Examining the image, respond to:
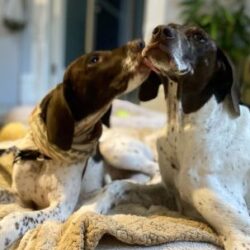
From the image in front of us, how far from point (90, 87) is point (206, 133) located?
457 millimetres

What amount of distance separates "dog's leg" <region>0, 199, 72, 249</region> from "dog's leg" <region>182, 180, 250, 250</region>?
462 mm

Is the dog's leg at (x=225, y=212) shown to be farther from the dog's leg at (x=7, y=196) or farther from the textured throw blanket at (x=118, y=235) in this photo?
the dog's leg at (x=7, y=196)

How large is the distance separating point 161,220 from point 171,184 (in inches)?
13.4

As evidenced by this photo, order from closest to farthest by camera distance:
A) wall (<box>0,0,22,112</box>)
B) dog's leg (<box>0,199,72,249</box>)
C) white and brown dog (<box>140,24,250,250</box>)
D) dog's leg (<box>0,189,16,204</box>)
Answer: dog's leg (<box>0,199,72,249</box>), white and brown dog (<box>140,24,250,250</box>), dog's leg (<box>0,189,16,204</box>), wall (<box>0,0,22,112</box>)

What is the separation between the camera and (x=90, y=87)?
1.93 meters

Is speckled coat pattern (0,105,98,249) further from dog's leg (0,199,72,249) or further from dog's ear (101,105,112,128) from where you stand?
dog's ear (101,105,112,128)

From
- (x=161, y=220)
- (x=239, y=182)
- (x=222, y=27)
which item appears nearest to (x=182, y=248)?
(x=161, y=220)

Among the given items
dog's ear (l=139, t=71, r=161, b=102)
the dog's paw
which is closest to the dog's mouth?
dog's ear (l=139, t=71, r=161, b=102)

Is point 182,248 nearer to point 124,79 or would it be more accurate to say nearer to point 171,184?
point 171,184

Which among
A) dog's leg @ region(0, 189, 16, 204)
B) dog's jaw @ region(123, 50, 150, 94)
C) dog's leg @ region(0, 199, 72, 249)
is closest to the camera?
dog's leg @ region(0, 199, 72, 249)

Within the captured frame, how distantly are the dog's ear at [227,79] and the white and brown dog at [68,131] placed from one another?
0.82ft

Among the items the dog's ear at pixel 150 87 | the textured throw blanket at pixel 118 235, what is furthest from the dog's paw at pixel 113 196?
the dog's ear at pixel 150 87

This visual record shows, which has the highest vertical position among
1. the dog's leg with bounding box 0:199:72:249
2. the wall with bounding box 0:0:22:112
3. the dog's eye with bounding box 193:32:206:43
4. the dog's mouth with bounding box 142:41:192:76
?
the dog's eye with bounding box 193:32:206:43

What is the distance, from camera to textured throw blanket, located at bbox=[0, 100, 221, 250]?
58.0 inches
